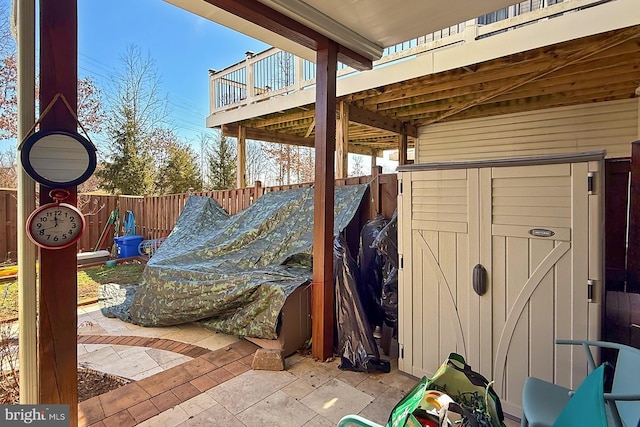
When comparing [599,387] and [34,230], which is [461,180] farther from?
[34,230]

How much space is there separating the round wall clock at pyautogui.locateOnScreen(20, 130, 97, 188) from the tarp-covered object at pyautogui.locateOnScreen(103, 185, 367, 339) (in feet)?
6.30

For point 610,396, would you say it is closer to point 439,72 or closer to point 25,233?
point 25,233

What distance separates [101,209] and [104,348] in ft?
19.4

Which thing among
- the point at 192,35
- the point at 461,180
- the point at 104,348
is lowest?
the point at 104,348

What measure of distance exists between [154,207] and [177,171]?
4.47 metres

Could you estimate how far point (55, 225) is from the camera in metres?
1.50

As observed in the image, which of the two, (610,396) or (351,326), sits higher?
(610,396)

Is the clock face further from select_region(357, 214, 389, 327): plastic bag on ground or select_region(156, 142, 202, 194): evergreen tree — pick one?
select_region(156, 142, 202, 194): evergreen tree

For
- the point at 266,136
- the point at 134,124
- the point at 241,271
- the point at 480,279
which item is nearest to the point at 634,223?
the point at 480,279

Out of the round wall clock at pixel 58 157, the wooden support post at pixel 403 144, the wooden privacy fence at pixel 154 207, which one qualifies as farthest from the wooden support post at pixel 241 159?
the round wall clock at pixel 58 157

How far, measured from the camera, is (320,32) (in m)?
2.71

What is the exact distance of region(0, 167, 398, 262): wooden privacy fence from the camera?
3.55m

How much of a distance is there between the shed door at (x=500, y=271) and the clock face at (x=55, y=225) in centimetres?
214

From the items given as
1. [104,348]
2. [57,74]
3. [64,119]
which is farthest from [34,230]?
[104,348]
